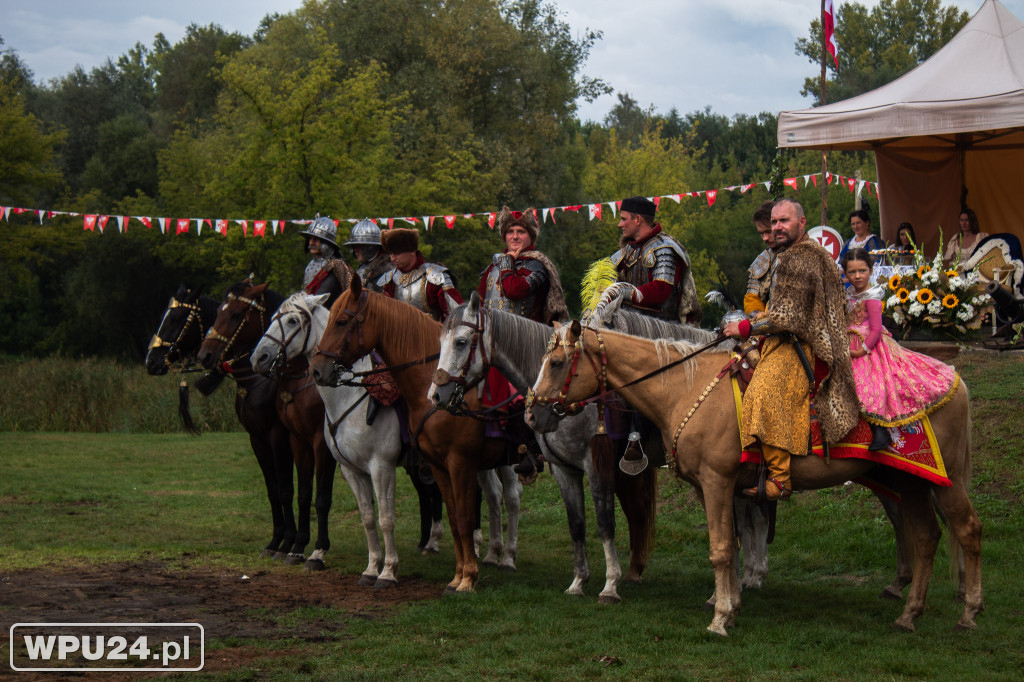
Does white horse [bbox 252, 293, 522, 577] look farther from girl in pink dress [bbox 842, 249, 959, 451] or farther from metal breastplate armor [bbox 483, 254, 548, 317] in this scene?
girl in pink dress [bbox 842, 249, 959, 451]

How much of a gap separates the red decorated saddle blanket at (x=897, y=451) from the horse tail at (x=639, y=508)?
5.54ft

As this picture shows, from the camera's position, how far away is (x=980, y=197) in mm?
12906

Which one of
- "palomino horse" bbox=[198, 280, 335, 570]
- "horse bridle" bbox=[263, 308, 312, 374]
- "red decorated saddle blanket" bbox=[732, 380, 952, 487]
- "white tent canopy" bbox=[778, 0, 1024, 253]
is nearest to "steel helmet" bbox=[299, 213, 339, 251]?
"palomino horse" bbox=[198, 280, 335, 570]

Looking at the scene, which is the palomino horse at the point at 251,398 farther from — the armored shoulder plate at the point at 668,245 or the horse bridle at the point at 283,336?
the armored shoulder plate at the point at 668,245

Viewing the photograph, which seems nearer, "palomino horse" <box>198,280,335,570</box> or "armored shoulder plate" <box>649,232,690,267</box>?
"armored shoulder plate" <box>649,232,690,267</box>

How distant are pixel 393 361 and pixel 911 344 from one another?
221 inches

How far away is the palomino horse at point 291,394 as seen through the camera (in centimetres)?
832

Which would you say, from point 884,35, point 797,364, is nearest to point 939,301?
point 797,364

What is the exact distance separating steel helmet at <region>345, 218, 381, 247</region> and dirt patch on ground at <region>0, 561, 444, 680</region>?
307cm

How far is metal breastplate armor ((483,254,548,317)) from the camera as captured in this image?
7.51 meters

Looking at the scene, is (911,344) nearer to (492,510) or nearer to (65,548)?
(492,510)

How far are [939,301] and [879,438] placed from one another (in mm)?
4970

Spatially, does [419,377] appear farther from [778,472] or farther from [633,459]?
[778,472]

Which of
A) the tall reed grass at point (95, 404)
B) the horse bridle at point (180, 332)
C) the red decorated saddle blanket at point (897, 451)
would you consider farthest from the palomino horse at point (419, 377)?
the tall reed grass at point (95, 404)
